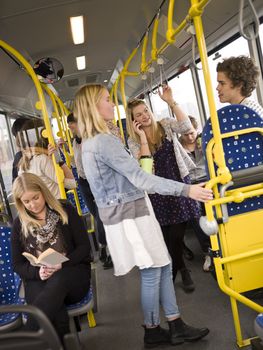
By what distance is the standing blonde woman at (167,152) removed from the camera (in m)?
3.12

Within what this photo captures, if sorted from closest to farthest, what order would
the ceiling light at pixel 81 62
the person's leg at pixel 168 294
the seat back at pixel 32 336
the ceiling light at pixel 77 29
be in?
the seat back at pixel 32 336 → the person's leg at pixel 168 294 → the ceiling light at pixel 77 29 → the ceiling light at pixel 81 62

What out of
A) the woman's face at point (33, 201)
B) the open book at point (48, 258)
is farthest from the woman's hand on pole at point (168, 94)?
the open book at point (48, 258)

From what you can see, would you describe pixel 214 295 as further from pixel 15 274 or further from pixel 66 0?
pixel 66 0

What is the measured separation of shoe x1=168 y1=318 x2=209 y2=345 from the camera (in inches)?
102

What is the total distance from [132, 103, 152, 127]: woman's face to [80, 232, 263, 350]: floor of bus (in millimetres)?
1680

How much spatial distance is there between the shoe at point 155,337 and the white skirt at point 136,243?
22.5 inches

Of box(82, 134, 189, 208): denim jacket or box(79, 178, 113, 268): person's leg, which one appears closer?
box(82, 134, 189, 208): denim jacket

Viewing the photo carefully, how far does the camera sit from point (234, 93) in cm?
266

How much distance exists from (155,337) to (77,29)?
5.00m

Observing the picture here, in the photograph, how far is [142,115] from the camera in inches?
126

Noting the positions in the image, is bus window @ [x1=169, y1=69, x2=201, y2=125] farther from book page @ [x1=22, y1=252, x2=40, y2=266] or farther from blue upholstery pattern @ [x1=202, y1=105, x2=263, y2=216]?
book page @ [x1=22, y1=252, x2=40, y2=266]

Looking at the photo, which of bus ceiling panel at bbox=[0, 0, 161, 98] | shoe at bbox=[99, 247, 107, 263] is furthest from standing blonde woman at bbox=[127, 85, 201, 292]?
bus ceiling panel at bbox=[0, 0, 161, 98]

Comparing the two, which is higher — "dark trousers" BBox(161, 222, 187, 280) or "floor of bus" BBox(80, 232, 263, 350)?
"dark trousers" BBox(161, 222, 187, 280)

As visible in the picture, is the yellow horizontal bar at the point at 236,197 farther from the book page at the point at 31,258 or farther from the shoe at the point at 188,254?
the shoe at the point at 188,254
